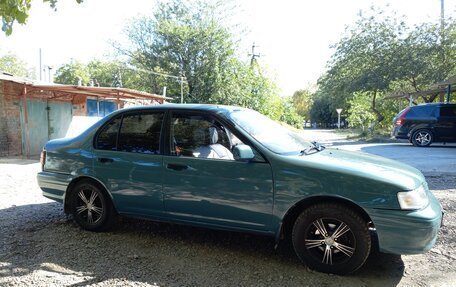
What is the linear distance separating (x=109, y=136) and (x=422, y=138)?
526 inches

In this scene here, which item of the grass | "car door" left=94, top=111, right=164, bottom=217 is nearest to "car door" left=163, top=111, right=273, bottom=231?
"car door" left=94, top=111, right=164, bottom=217

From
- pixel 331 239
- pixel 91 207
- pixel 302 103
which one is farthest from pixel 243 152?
pixel 302 103

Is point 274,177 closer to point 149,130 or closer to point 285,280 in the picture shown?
point 285,280

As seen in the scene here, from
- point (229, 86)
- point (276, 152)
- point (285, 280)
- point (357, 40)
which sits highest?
point (357, 40)

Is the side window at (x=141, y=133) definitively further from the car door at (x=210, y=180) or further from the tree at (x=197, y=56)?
the tree at (x=197, y=56)

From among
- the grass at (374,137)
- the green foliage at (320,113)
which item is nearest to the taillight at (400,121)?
the grass at (374,137)

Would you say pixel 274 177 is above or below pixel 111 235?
above

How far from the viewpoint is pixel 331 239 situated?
3.35 meters

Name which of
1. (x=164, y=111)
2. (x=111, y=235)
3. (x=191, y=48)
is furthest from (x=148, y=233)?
(x=191, y=48)

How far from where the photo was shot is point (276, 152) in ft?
11.8

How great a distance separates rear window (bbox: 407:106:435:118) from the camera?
45.8 ft

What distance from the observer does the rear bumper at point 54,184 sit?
4.55 meters

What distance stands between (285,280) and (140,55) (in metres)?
28.9

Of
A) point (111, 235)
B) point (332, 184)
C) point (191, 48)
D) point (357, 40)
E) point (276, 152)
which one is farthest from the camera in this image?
point (191, 48)
